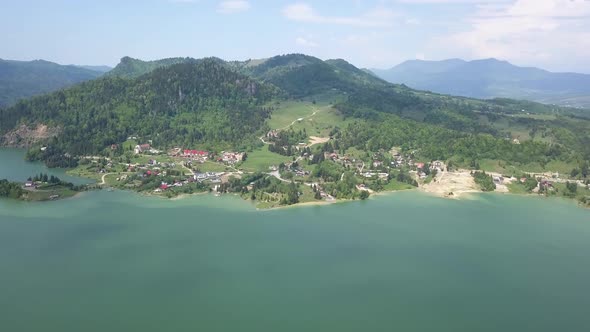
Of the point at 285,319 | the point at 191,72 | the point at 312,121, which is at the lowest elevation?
the point at 285,319

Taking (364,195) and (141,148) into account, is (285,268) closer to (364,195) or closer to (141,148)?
(364,195)

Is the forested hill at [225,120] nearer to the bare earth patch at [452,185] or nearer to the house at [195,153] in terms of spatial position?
the house at [195,153]

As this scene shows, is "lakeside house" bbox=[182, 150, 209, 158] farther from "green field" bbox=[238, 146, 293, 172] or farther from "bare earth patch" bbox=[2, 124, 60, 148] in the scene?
"bare earth patch" bbox=[2, 124, 60, 148]

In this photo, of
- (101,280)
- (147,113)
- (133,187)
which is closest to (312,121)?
(147,113)

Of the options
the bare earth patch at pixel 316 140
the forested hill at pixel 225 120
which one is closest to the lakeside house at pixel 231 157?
the forested hill at pixel 225 120

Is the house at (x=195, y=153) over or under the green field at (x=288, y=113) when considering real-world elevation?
under

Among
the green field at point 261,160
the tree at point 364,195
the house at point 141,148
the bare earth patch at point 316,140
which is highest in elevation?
the bare earth patch at point 316,140

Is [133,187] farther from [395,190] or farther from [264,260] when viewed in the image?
[395,190]

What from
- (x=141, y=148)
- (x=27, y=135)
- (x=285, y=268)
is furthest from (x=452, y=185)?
(x=27, y=135)
